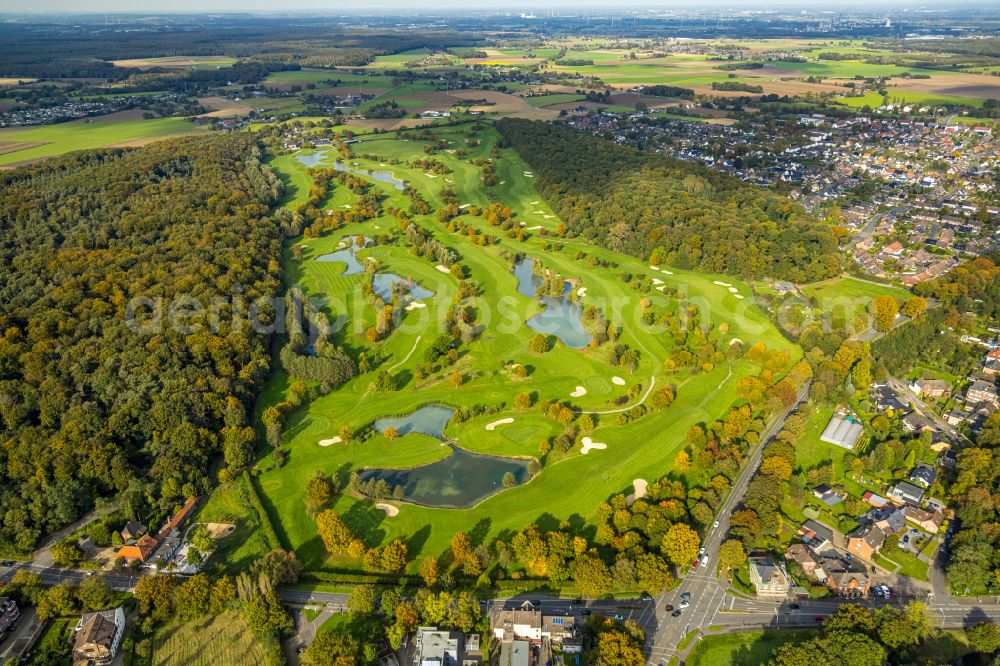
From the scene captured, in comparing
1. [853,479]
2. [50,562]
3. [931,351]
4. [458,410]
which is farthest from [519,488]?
[931,351]

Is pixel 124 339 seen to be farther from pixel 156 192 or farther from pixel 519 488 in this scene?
pixel 156 192

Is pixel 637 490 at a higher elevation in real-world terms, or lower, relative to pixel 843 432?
lower

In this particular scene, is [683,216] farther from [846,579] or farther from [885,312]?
[846,579]

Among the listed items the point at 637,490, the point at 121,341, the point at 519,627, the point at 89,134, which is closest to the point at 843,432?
the point at 637,490

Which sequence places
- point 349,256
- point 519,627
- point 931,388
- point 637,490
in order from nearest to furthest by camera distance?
1. point 519,627
2. point 637,490
3. point 931,388
4. point 349,256

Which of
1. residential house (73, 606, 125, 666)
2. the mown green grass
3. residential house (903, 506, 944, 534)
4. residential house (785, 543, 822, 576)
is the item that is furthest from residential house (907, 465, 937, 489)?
residential house (73, 606, 125, 666)

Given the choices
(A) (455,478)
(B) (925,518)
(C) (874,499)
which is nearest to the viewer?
(B) (925,518)

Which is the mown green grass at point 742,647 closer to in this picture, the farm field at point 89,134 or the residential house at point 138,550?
the residential house at point 138,550
